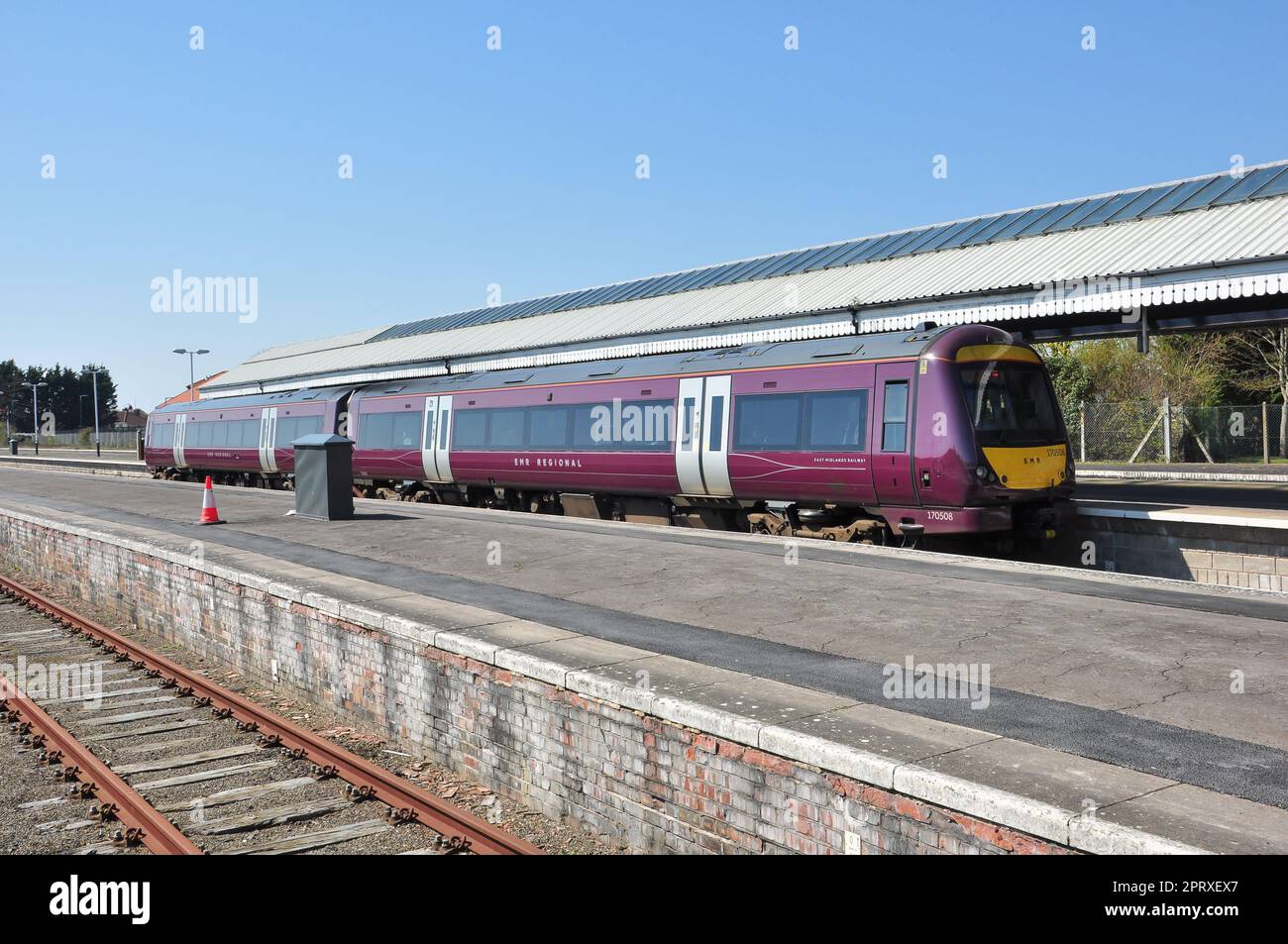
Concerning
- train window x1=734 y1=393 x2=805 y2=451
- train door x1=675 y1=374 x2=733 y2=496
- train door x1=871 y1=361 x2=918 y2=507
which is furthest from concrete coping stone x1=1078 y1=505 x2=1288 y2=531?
train door x1=675 y1=374 x2=733 y2=496

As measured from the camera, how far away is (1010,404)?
579 inches

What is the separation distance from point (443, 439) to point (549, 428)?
466cm

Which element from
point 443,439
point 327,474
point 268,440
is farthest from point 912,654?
point 268,440

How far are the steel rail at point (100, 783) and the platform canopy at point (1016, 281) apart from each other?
47.6 feet

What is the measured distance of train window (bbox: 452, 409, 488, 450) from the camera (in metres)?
23.9

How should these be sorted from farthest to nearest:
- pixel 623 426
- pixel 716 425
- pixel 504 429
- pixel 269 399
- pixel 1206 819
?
1. pixel 269 399
2. pixel 504 429
3. pixel 623 426
4. pixel 716 425
5. pixel 1206 819

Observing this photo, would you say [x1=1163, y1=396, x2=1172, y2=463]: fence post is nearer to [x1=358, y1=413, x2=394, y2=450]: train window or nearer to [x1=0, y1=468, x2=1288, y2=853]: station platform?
[x1=358, y1=413, x2=394, y2=450]: train window

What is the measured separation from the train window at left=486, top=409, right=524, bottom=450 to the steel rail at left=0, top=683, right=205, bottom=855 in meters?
12.8

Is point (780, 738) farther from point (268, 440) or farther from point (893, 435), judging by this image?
point (268, 440)

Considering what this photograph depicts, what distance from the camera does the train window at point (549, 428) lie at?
21312 millimetres

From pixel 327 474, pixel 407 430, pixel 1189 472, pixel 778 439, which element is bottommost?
pixel 1189 472

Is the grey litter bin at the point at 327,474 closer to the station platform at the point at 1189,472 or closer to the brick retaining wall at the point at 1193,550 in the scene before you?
the brick retaining wall at the point at 1193,550
